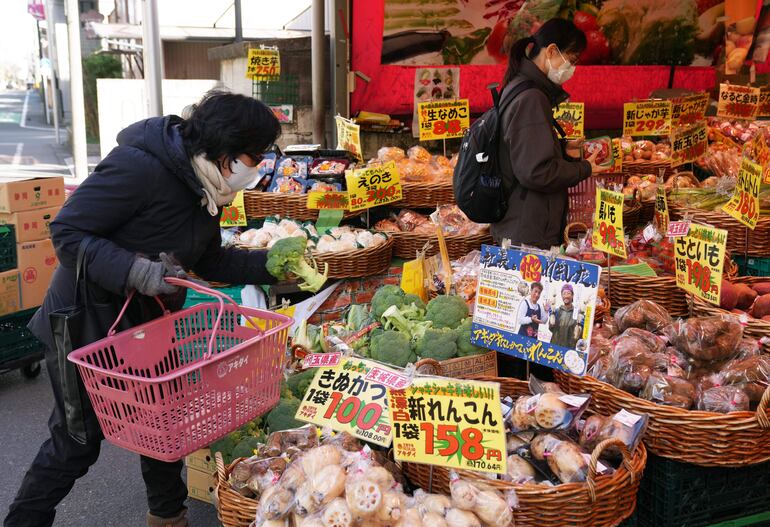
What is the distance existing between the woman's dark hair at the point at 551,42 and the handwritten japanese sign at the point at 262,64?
145 inches

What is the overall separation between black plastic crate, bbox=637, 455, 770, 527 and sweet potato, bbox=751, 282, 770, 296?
1.15 metres

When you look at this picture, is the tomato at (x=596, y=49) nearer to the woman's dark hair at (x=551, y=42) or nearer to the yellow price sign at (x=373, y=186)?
the yellow price sign at (x=373, y=186)

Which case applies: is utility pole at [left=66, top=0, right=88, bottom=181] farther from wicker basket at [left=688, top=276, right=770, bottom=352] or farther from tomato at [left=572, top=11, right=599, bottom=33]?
wicker basket at [left=688, top=276, right=770, bottom=352]

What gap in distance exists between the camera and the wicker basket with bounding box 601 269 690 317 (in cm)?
357

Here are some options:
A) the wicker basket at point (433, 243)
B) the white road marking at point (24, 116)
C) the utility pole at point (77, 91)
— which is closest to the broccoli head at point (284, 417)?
the wicker basket at point (433, 243)

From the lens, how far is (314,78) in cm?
690

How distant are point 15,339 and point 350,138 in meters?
2.83

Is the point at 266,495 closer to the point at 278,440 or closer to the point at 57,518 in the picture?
the point at 278,440

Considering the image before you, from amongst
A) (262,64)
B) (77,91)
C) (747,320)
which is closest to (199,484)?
(747,320)

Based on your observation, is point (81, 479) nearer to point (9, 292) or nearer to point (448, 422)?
point (9, 292)

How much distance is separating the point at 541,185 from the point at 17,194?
3.49 metres

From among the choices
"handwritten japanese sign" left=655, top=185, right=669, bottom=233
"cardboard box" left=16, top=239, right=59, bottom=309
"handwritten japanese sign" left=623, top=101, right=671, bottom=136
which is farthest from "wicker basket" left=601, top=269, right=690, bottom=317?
"cardboard box" left=16, top=239, right=59, bottom=309

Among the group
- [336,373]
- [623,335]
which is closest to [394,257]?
[623,335]

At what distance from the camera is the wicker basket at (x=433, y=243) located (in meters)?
4.89
